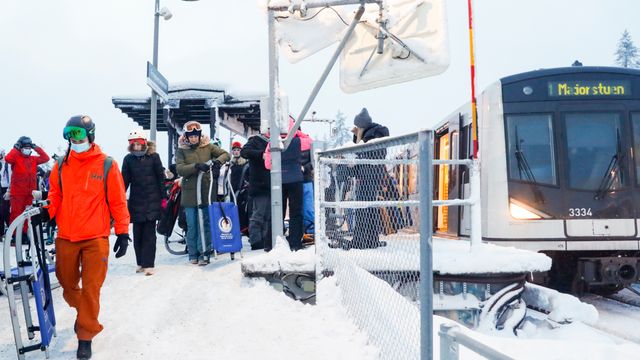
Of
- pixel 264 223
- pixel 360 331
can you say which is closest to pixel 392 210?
pixel 360 331

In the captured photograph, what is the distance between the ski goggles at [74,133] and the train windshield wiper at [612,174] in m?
5.92

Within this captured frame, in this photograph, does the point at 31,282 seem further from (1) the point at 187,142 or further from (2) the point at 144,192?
(1) the point at 187,142

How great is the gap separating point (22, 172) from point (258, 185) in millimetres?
5019

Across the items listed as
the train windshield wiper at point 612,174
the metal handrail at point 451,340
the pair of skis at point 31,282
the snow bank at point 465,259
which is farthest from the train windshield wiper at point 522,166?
the pair of skis at point 31,282

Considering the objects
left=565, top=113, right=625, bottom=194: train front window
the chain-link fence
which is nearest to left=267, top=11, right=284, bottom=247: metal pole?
the chain-link fence

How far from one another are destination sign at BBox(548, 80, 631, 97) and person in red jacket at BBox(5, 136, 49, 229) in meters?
8.41

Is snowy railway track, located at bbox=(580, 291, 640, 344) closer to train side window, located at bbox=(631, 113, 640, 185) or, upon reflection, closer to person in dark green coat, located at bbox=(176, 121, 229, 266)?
train side window, located at bbox=(631, 113, 640, 185)

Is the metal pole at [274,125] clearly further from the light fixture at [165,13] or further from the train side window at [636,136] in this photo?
the light fixture at [165,13]

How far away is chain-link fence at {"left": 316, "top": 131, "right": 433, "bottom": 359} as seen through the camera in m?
2.51

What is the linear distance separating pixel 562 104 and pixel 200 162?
4712 mm

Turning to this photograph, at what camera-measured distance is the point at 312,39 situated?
565 cm

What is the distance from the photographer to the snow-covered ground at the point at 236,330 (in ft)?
11.6

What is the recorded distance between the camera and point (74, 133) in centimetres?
373

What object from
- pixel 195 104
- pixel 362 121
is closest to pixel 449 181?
pixel 362 121
